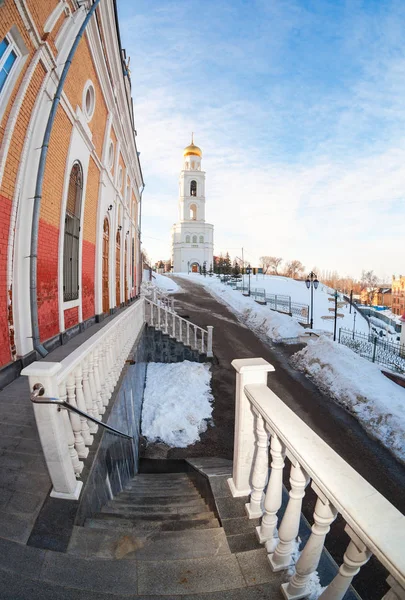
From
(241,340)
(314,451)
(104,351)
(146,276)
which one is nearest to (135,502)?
(104,351)

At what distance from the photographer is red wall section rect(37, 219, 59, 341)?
204 inches

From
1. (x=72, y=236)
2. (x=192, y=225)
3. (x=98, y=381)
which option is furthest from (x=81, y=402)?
(x=192, y=225)

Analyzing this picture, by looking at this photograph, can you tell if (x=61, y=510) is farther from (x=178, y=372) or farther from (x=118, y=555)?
(x=178, y=372)

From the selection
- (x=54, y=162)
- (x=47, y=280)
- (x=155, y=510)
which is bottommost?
(x=155, y=510)

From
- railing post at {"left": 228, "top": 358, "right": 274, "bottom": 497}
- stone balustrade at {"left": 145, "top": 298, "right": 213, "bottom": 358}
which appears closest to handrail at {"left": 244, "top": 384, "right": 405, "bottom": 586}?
railing post at {"left": 228, "top": 358, "right": 274, "bottom": 497}

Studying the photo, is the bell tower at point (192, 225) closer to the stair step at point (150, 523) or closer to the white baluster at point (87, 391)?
the white baluster at point (87, 391)

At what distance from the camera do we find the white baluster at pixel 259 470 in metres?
1.81

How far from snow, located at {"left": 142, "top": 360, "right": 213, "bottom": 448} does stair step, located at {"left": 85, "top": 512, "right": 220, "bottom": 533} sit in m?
3.45

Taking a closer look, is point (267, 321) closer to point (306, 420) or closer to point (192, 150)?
point (306, 420)

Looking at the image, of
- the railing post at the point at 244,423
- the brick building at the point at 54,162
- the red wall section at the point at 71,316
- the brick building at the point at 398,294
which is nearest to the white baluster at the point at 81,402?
the railing post at the point at 244,423

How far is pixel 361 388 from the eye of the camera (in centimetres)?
784

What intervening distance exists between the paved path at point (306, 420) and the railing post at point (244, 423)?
11.2 ft

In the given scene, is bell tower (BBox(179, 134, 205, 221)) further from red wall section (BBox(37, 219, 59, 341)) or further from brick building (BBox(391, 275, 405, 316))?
brick building (BBox(391, 275, 405, 316))

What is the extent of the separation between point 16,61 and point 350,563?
6.41 m
